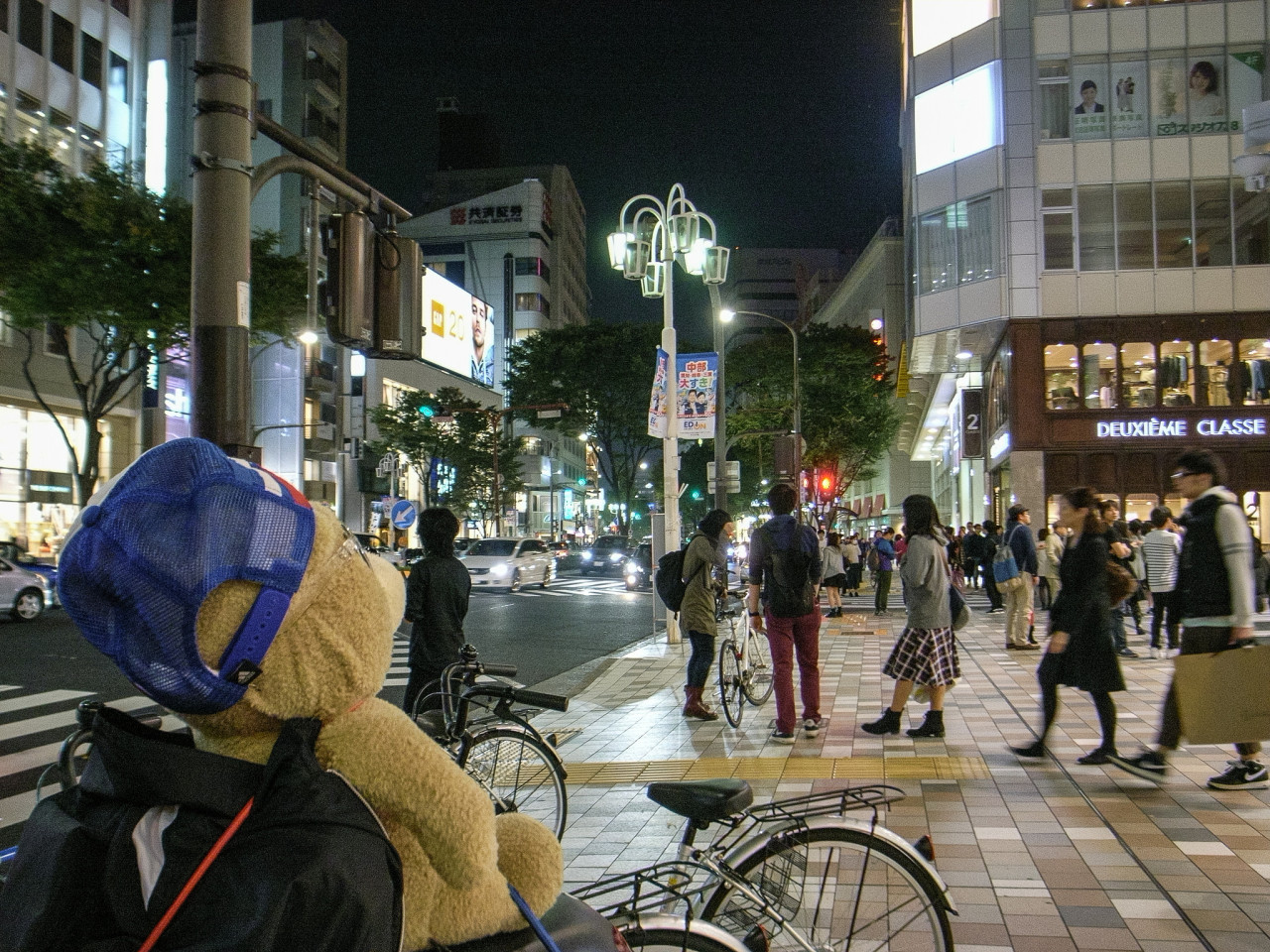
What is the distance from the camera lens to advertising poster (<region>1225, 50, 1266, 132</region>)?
86.3 feet

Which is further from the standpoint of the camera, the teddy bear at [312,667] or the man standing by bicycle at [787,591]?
the man standing by bicycle at [787,591]

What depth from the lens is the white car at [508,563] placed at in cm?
2797

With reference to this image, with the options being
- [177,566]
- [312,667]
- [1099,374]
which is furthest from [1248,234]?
[177,566]

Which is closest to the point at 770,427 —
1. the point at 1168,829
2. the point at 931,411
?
the point at 931,411

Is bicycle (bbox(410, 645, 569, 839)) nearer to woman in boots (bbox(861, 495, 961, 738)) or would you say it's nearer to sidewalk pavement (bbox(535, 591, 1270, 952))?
sidewalk pavement (bbox(535, 591, 1270, 952))

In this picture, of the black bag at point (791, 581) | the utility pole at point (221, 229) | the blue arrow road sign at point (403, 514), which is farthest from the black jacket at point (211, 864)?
the blue arrow road sign at point (403, 514)

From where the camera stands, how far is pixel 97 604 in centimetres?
144

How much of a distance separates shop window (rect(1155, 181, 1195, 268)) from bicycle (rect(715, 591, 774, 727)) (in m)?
23.0

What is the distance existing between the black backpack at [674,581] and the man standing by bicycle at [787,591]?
969 mm

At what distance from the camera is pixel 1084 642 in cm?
633

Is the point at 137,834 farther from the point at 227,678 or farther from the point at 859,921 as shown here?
the point at 859,921

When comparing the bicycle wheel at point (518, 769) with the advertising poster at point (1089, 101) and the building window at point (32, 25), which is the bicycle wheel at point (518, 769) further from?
the building window at point (32, 25)

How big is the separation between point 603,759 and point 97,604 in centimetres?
607

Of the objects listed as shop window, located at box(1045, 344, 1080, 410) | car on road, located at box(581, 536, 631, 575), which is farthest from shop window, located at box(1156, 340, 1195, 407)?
car on road, located at box(581, 536, 631, 575)
